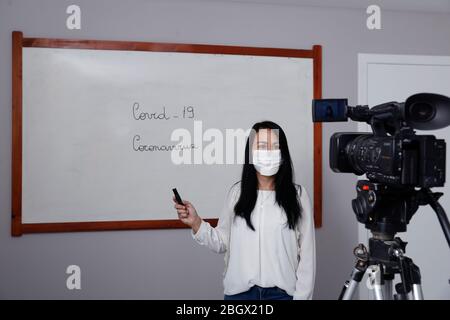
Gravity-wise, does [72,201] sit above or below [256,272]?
above

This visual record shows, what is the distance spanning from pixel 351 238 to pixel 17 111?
1.90 metres

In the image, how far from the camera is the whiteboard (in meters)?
2.23

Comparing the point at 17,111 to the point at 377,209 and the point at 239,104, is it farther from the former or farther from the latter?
the point at 377,209

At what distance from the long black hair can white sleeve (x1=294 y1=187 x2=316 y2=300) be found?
32 millimetres

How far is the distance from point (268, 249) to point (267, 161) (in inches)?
13.0

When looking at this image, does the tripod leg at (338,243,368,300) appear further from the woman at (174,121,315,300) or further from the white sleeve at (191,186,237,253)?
the white sleeve at (191,186,237,253)

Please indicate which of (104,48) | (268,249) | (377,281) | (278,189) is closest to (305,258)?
(268,249)

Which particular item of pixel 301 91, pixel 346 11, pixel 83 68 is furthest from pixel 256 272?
pixel 346 11

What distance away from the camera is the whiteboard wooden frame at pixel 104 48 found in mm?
2182

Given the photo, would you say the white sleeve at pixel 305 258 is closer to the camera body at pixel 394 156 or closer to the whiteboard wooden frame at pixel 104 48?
the camera body at pixel 394 156

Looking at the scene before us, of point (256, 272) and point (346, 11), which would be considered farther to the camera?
point (346, 11)

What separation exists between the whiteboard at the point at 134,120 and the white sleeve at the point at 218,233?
686 millimetres

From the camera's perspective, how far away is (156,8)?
7.64 feet

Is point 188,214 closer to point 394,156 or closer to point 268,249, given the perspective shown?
point 268,249
